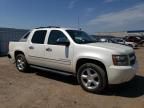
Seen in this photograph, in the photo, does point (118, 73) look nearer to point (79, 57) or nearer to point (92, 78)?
point (92, 78)

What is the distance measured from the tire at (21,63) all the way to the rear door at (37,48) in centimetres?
38

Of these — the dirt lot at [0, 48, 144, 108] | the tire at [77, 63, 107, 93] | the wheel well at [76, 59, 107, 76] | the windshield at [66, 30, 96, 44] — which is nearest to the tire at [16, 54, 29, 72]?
the dirt lot at [0, 48, 144, 108]

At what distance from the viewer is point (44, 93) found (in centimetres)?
609

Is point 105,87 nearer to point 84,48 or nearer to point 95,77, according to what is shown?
point 95,77

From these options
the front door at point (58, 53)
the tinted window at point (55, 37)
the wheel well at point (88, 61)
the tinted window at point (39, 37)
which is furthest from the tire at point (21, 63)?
the wheel well at point (88, 61)

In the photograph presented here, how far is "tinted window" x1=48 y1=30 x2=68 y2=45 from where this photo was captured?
708 cm

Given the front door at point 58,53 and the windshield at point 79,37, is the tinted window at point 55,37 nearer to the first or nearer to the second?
the front door at point 58,53

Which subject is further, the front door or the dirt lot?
the front door

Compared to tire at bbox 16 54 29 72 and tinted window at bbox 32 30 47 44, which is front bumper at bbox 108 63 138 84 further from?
tire at bbox 16 54 29 72

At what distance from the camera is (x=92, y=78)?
6.17 metres

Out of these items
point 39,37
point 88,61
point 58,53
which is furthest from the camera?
point 39,37

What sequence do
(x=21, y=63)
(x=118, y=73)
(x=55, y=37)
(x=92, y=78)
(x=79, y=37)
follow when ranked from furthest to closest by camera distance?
(x=21, y=63) → (x=55, y=37) → (x=79, y=37) → (x=92, y=78) → (x=118, y=73)

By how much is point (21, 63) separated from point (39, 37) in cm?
166

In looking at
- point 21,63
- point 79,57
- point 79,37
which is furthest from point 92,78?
point 21,63
